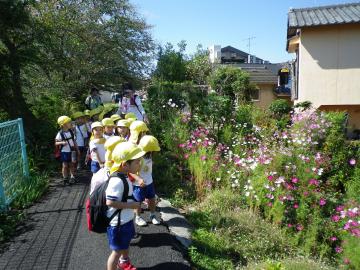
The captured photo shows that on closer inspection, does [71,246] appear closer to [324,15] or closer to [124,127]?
[124,127]

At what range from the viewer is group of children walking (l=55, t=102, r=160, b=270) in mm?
3436

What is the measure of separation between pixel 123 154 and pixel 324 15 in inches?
397

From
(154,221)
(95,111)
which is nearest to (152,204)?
(154,221)

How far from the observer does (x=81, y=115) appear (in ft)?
27.0

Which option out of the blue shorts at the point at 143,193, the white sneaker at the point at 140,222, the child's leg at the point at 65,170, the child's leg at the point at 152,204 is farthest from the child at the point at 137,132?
the child's leg at the point at 65,170

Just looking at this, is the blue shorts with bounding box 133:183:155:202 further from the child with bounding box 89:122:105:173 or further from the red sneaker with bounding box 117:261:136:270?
the child with bounding box 89:122:105:173

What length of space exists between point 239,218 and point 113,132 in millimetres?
2544

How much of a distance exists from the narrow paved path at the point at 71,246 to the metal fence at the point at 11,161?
507mm

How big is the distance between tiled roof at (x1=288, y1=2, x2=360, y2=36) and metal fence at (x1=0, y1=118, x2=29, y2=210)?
8.10 metres

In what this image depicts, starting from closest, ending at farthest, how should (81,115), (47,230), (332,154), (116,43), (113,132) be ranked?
(47,230) < (113,132) < (332,154) < (81,115) < (116,43)

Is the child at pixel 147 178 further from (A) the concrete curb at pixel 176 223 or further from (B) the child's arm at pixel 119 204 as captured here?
(B) the child's arm at pixel 119 204

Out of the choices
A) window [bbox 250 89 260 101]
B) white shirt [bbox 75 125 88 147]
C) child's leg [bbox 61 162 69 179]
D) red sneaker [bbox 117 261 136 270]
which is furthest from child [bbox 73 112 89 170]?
window [bbox 250 89 260 101]

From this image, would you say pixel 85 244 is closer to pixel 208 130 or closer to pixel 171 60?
pixel 208 130

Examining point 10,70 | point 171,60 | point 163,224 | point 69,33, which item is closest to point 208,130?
point 163,224
